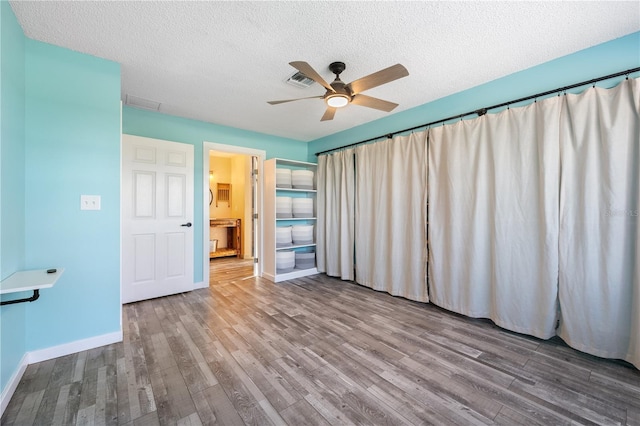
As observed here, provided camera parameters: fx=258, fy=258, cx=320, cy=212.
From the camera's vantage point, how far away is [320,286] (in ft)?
12.8

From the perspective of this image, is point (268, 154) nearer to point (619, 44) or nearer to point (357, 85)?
point (357, 85)

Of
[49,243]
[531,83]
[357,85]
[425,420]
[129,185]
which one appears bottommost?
[425,420]

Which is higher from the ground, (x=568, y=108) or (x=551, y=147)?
(x=568, y=108)

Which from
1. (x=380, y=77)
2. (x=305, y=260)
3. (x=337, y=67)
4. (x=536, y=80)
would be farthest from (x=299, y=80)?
(x=305, y=260)

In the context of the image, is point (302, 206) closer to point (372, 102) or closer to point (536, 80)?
point (372, 102)

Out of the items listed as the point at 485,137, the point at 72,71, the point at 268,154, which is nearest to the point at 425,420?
the point at 485,137

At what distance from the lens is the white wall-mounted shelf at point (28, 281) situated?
1446mm

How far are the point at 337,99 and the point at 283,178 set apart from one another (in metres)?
2.22

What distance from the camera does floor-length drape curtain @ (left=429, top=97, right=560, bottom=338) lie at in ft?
7.21

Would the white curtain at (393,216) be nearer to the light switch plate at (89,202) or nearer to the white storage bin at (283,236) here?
the white storage bin at (283,236)

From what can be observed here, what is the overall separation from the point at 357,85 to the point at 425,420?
231 cm

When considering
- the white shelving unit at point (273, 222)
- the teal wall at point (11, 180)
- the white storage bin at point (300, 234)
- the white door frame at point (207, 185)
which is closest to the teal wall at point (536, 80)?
the white shelving unit at point (273, 222)

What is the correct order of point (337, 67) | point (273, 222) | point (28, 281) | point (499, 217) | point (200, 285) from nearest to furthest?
point (28, 281)
point (337, 67)
point (499, 217)
point (200, 285)
point (273, 222)

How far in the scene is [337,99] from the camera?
2.29 m
